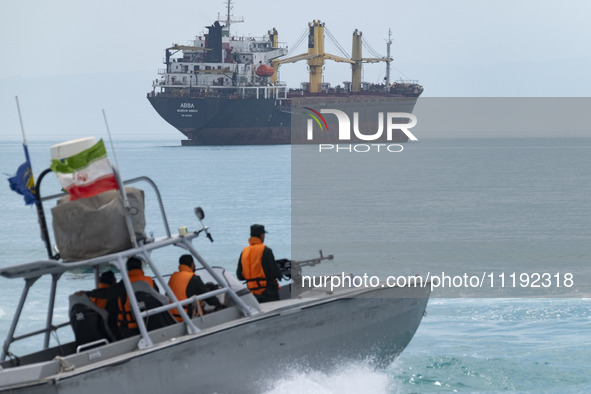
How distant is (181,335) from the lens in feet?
26.8

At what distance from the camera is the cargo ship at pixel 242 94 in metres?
109

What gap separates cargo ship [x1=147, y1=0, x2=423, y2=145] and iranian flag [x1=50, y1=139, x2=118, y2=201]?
3932 inches

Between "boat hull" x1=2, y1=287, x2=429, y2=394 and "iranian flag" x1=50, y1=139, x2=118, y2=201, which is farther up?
"iranian flag" x1=50, y1=139, x2=118, y2=201

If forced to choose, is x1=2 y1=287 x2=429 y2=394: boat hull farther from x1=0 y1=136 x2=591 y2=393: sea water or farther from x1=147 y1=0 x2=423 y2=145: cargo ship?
x1=147 y1=0 x2=423 y2=145: cargo ship

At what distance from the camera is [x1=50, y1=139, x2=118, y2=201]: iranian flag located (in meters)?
7.71

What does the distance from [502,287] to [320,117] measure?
95.3 metres

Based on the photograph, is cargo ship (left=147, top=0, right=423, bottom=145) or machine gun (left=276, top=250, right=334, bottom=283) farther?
cargo ship (left=147, top=0, right=423, bottom=145)

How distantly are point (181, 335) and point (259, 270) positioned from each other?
4.65 ft

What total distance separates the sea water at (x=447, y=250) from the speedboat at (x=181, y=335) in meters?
0.28

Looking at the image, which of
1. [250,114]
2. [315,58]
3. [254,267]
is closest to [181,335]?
[254,267]

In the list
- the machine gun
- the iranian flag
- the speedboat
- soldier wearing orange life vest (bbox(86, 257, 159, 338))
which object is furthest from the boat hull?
the iranian flag

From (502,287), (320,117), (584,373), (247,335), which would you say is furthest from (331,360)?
(320,117)

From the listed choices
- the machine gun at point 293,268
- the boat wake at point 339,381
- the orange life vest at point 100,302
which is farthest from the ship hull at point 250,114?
the orange life vest at point 100,302

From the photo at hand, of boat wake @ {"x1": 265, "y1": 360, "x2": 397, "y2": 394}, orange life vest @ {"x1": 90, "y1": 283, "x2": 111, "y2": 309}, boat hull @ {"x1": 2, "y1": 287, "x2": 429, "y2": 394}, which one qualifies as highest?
orange life vest @ {"x1": 90, "y1": 283, "x2": 111, "y2": 309}
